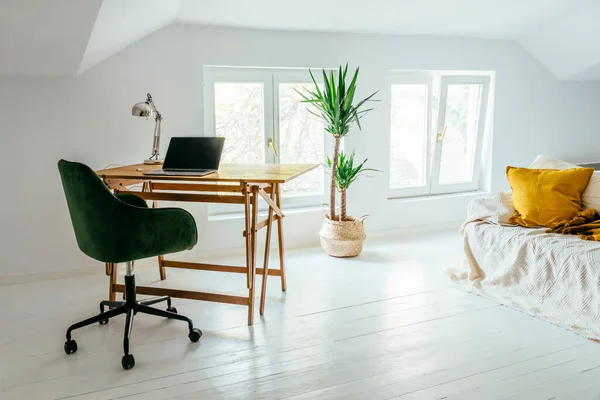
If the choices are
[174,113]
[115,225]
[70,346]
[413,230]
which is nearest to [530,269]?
[413,230]

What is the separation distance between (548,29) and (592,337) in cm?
331

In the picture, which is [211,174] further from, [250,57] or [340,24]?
[340,24]

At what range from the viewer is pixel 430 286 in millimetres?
3508

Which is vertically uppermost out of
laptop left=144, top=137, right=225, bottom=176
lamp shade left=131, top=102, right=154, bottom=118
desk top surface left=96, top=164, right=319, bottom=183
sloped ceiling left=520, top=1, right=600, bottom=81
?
sloped ceiling left=520, top=1, right=600, bottom=81

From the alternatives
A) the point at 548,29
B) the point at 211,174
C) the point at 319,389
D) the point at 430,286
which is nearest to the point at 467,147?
the point at 548,29

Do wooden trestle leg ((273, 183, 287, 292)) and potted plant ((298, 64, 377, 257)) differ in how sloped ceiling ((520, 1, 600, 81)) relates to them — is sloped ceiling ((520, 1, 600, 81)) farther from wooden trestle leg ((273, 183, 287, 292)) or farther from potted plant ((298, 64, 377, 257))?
wooden trestle leg ((273, 183, 287, 292))

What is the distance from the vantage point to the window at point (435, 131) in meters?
4.95

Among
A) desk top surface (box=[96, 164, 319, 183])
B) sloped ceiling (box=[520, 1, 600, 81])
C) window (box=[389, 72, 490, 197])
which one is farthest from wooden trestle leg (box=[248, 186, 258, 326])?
sloped ceiling (box=[520, 1, 600, 81])

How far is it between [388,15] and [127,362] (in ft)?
10.8

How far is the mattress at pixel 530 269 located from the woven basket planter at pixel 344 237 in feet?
2.66

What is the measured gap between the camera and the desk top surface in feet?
9.01

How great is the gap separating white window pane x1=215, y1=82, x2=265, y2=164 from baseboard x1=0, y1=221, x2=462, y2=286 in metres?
0.81

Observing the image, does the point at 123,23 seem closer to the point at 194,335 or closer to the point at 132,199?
the point at 132,199

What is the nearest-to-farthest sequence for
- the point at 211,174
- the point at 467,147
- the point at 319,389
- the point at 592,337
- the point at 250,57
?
the point at 319,389, the point at 592,337, the point at 211,174, the point at 250,57, the point at 467,147
